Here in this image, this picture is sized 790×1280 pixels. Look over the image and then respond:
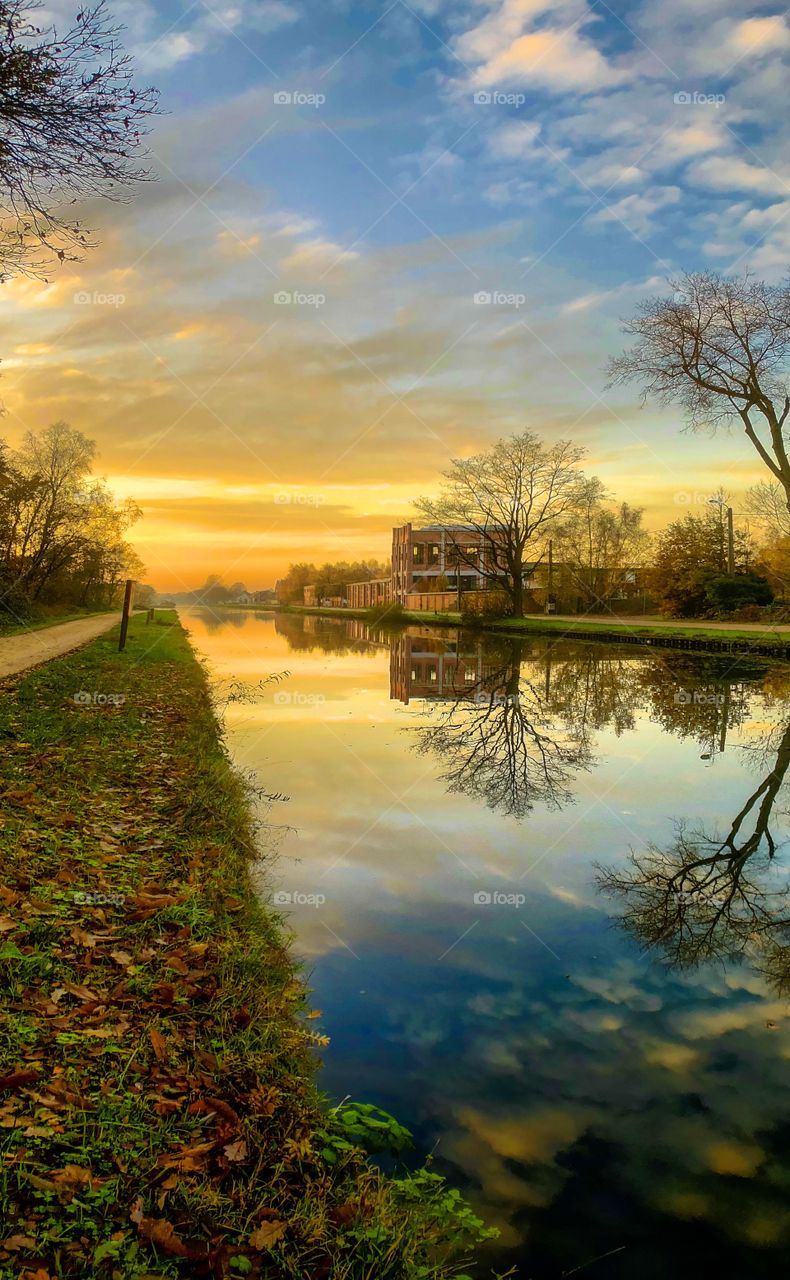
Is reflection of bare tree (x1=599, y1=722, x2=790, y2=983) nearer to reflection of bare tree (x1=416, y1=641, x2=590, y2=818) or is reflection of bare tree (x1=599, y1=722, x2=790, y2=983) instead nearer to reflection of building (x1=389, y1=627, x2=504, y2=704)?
reflection of bare tree (x1=416, y1=641, x2=590, y2=818)

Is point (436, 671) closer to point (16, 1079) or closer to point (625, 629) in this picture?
point (625, 629)

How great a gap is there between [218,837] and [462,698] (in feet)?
37.0

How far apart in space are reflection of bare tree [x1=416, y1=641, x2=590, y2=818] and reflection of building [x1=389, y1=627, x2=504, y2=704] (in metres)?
1.30

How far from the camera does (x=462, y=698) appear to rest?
1780cm

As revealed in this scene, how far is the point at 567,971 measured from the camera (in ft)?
16.4

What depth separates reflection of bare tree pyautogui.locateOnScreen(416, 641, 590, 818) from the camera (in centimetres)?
956

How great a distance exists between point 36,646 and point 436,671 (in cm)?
1131

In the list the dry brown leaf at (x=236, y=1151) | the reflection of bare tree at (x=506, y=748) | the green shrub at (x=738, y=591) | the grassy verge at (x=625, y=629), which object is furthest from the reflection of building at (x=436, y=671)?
the green shrub at (x=738, y=591)

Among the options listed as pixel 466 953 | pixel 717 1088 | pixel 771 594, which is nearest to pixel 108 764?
pixel 466 953

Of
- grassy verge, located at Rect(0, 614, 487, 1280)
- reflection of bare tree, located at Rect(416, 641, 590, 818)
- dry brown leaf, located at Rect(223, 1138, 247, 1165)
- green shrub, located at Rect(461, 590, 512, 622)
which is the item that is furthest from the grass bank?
dry brown leaf, located at Rect(223, 1138, 247, 1165)

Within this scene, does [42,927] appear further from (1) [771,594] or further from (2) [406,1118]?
(1) [771,594]

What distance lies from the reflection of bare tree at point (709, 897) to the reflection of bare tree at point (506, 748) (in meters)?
1.93

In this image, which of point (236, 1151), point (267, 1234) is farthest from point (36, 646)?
point (267, 1234)

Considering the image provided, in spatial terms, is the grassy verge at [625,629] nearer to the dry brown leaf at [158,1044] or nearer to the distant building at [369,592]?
the dry brown leaf at [158,1044]
